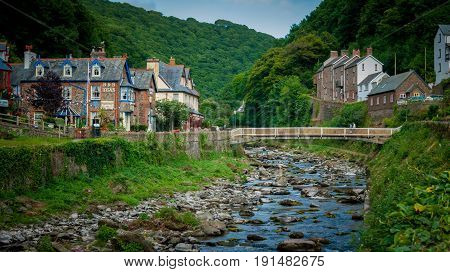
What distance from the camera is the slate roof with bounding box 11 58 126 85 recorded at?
41344 mm

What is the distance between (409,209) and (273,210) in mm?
11672

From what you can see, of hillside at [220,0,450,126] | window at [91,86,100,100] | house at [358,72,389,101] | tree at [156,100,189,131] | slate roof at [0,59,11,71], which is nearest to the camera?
hillside at [220,0,450,126]

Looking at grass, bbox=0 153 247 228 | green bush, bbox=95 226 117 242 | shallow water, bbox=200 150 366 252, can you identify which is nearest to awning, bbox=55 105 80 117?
grass, bbox=0 153 247 228

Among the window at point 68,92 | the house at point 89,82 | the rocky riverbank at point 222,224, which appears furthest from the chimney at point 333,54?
the rocky riverbank at point 222,224

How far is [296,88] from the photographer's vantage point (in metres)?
67.7

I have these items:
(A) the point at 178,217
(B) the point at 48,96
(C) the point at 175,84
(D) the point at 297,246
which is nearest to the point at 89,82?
(B) the point at 48,96

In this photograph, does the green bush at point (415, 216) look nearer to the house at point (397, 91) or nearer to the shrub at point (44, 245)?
the shrub at point (44, 245)

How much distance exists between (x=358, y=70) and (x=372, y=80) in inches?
161

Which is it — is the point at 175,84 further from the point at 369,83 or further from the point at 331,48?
the point at 369,83

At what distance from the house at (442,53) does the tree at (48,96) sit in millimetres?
32958

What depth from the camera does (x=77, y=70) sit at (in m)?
A: 42.0

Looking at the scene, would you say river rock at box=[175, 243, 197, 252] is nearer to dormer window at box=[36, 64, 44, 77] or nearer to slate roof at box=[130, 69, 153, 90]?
dormer window at box=[36, 64, 44, 77]
